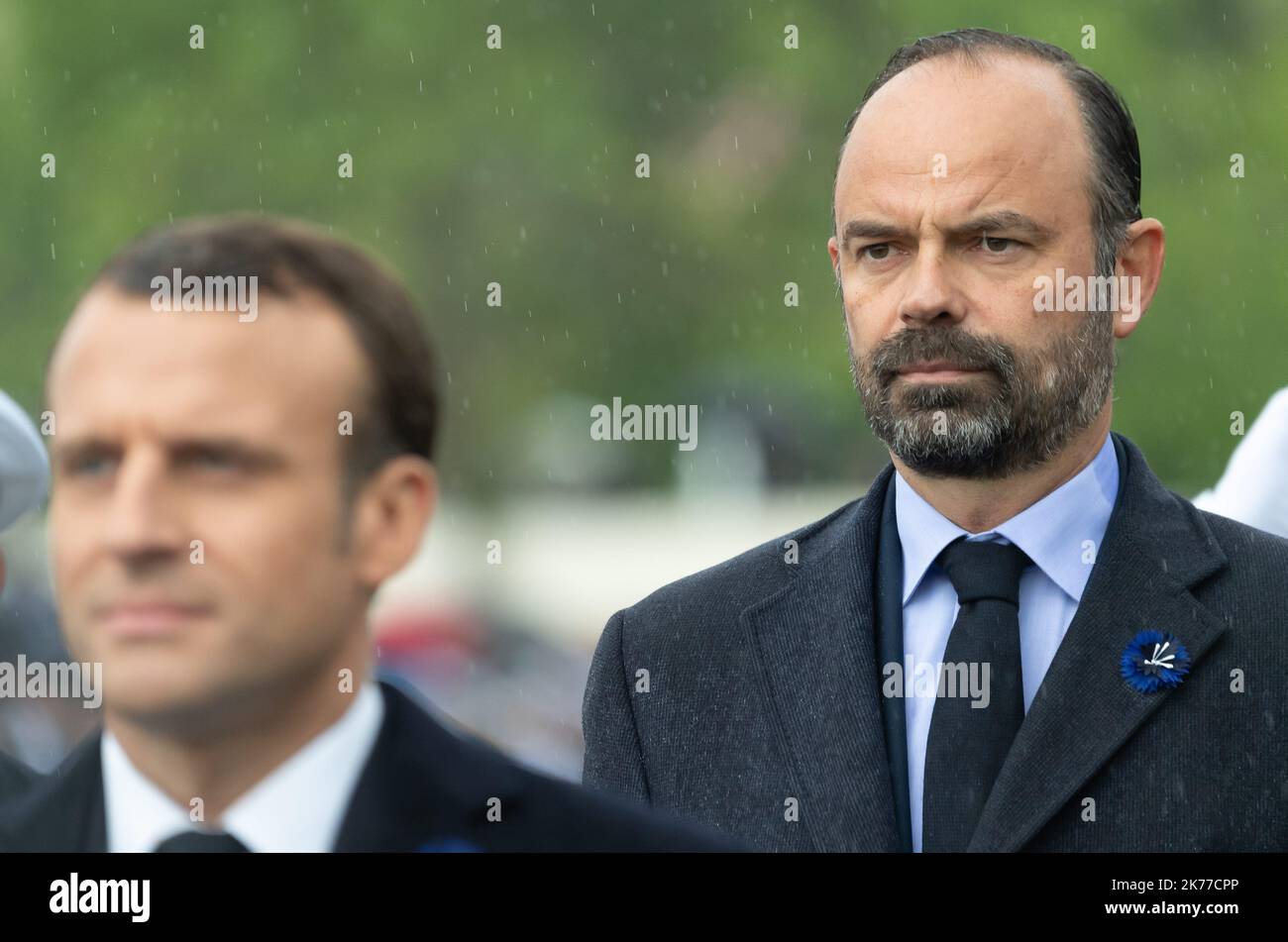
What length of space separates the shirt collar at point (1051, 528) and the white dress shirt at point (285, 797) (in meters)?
0.93

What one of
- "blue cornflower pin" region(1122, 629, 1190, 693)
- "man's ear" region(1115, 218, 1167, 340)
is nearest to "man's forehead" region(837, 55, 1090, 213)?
"man's ear" region(1115, 218, 1167, 340)

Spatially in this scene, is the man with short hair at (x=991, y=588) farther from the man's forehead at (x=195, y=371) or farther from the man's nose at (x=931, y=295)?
the man's forehead at (x=195, y=371)

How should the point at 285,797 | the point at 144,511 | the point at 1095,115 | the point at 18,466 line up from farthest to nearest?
the point at 1095,115, the point at 18,466, the point at 285,797, the point at 144,511

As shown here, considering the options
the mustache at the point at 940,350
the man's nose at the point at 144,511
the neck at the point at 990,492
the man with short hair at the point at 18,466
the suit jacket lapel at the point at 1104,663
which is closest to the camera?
the man's nose at the point at 144,511

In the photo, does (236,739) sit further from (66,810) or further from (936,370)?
(936,370)

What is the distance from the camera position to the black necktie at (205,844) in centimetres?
179

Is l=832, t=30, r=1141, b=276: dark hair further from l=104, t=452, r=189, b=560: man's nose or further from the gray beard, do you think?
l=104, t=452, r=189, b=560: man's nose

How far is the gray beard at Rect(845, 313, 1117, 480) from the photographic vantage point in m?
2.33

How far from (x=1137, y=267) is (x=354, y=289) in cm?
134

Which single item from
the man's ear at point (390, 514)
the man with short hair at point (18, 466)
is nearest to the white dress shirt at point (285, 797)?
the man's ear at point (390, 514)

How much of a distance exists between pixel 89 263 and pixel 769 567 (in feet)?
21.4

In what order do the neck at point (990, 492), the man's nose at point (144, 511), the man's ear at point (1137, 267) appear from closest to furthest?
the man's nose at point (144, 511) → the neck at point (990, 492) → the man's ear at point (1137, 267)

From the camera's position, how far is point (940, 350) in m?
2.32

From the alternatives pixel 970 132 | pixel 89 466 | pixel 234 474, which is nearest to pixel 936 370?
pixel 970 132
